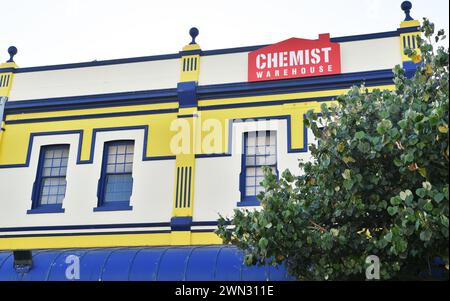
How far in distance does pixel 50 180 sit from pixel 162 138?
354 cm

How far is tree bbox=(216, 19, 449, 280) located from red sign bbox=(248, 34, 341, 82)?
15.6 ft

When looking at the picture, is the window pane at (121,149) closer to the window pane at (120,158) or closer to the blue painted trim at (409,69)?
the window pane at (120,158)

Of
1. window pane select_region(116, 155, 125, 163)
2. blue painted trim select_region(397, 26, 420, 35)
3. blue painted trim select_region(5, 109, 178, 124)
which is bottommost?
window pane select_region(116, 155, 125, 163)

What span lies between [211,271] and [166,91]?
224 inches

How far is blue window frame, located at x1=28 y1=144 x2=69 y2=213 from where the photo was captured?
14.3m

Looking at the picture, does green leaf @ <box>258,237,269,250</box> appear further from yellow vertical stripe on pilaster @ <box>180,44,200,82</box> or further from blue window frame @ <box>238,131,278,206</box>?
yellow vertical stripe on pilaster @ <box>180,44,200,82</box>

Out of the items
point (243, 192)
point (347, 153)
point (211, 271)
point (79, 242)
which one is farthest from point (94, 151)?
point (347, 153)

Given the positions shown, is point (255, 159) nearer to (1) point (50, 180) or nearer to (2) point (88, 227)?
(2) point (88, 227)

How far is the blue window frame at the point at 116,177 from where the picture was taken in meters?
13.9

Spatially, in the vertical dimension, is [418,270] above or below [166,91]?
below

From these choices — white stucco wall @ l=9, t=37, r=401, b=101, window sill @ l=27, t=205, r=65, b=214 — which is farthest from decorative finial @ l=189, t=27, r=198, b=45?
window sill @ l=27, t=205, r=65, b=214

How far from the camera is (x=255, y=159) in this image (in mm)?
13547

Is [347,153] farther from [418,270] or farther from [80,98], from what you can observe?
[80,98]
